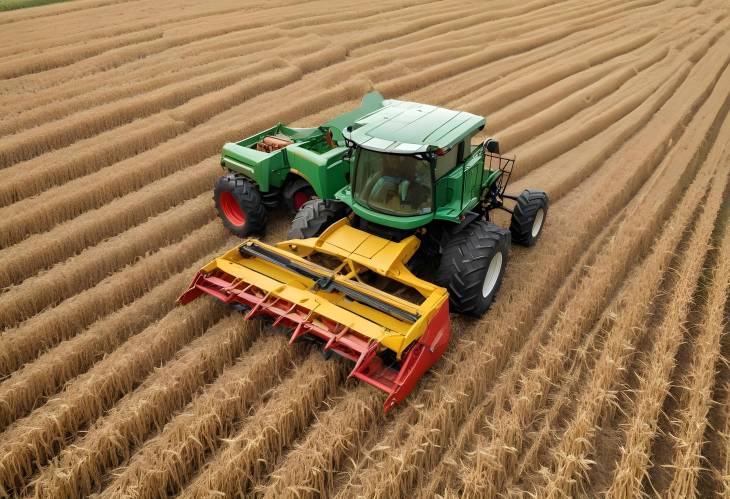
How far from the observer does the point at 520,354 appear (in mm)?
4965

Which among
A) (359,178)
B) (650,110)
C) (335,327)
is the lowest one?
A: (650,110)

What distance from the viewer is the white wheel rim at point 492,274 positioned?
18.0 feet

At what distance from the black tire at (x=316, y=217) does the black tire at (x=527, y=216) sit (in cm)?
211

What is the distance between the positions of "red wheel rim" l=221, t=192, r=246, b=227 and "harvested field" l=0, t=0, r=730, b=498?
0.30m

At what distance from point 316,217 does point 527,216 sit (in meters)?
2.53

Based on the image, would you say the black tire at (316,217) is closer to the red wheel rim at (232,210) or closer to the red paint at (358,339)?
the red paint at (358,339)

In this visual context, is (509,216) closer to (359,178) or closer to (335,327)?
(359,178)

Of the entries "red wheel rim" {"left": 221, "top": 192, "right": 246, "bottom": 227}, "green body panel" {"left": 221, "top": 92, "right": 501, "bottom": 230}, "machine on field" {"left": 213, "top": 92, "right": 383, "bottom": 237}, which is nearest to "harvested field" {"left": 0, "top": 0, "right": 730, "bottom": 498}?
"red wheel rim" {"left": 221, "top": 192, "right": 246, "bottom": 227}

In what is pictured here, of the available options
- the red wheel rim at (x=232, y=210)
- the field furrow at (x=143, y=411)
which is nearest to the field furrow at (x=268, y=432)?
the field furrow at (x=143, y=411)

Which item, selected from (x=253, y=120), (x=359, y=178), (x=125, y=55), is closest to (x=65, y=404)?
(x=359, y=178)

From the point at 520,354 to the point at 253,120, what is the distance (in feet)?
23.0

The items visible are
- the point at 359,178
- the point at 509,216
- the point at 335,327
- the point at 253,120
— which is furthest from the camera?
the point at 253,120

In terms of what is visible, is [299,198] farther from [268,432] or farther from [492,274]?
[268,432]

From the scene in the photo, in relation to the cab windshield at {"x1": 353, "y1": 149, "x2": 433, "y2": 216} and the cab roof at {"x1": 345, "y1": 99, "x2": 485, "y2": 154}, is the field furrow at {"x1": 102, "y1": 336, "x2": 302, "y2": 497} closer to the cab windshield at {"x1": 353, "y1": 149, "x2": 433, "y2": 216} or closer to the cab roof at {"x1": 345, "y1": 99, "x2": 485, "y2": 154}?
the cab windshield at {"x1": 353, "y1": 149, "x2": 433, "y2": 216}
